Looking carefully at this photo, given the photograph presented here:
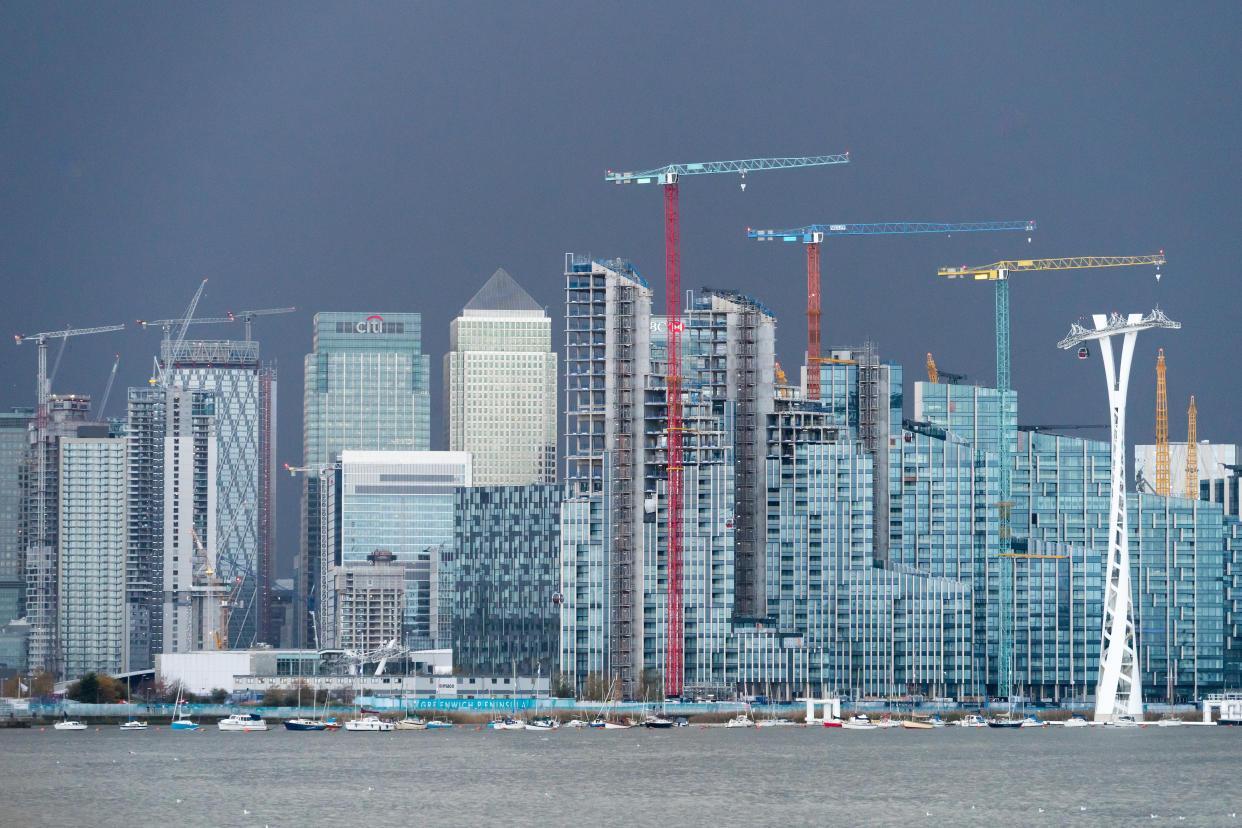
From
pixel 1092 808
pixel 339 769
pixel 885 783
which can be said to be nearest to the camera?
pixel 1092 808

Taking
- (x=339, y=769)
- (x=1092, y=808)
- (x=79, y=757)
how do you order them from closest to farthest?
(x=1092, y=808) → (x=339, y=769) → (x=79, y=757)

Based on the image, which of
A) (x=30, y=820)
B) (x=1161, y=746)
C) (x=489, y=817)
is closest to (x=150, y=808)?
(x=30, y=820)

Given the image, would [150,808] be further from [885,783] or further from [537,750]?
[537,750]

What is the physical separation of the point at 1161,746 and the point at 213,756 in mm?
77164

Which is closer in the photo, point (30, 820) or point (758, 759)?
point (30, 820)

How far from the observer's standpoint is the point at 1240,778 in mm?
158125

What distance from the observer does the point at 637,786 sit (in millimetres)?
153500

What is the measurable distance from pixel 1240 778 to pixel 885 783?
2384 centimetres

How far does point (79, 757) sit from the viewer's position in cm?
19262

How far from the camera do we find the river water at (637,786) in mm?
133000

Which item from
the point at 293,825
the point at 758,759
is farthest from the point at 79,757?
the point at 293,825

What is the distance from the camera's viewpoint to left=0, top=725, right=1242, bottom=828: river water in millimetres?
133000

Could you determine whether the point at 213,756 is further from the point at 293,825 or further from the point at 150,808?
the point at 293,825

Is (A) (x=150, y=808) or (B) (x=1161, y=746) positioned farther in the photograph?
(B) (x=1161, y=746)
